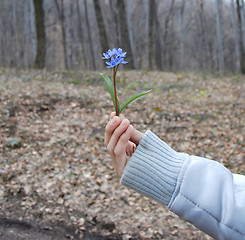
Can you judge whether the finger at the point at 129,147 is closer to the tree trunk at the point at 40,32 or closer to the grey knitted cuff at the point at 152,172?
the grey knitted cuff at the point at 152,172

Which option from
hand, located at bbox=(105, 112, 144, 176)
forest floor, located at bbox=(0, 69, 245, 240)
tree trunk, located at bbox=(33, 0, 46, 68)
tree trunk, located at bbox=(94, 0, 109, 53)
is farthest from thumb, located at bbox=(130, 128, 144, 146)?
tree trunk, located at bbox=(94, 0, 109, 53)

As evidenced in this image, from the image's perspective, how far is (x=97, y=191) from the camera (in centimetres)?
439

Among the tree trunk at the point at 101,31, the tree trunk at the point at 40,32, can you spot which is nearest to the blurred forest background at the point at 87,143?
the tree trunk at the point at 40,32

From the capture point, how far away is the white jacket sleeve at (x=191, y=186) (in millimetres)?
→ 1132

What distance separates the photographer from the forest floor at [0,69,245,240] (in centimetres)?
370

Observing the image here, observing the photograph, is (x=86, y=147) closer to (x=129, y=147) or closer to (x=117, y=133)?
(x=129, y=147)

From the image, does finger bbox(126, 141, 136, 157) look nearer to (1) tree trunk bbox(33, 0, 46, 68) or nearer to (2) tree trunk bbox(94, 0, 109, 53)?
(1) tree trunk bbox(33, 0, 46, 68)

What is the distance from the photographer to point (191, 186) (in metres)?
1.18

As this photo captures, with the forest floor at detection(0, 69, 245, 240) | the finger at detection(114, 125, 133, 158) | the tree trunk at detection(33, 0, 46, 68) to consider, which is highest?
the tree trunk at detection(33, 0, 46, 68)

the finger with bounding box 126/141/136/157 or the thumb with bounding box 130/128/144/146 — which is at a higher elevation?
the thumb with bounding box 130/128/144/146

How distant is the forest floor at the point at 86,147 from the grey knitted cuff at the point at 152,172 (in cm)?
254

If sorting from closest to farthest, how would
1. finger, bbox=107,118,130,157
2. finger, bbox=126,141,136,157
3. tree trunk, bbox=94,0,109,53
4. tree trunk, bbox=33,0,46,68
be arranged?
finger, bbox=107,118,130,157 → finger, bbox=126,141,136,157 → tree trunk, bbox=33,0,46,68 → tree trunk, bbox=94,0,109,53

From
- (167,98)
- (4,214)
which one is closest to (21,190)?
(4,214)

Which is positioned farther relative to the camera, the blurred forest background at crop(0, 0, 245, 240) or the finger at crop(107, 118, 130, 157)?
the blurred forest background at crop(0, 0, 245, 240)
